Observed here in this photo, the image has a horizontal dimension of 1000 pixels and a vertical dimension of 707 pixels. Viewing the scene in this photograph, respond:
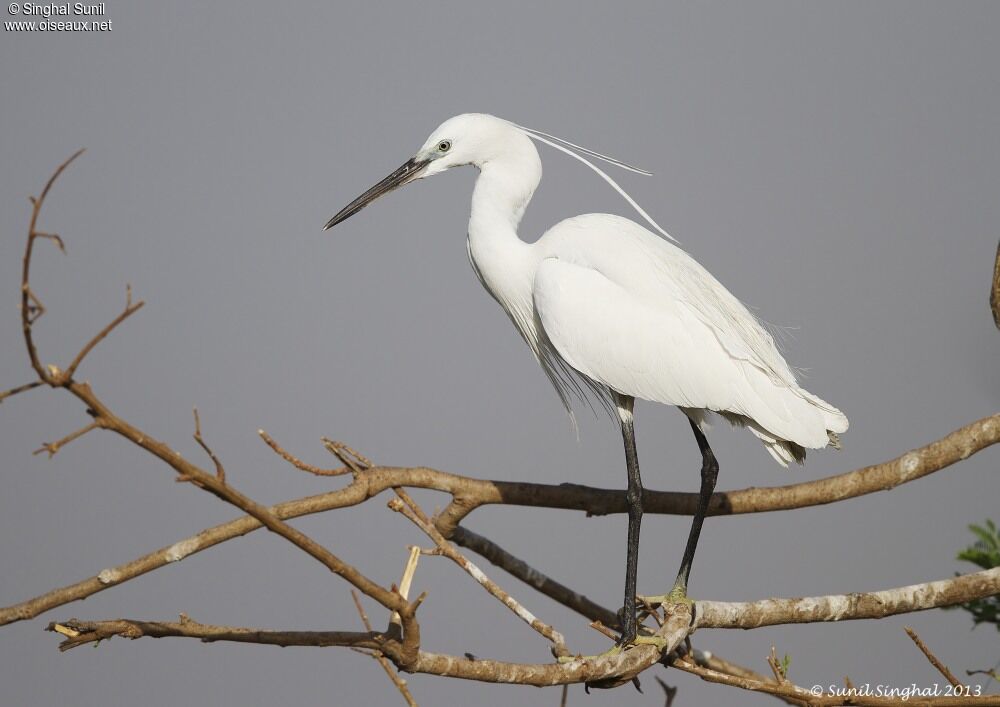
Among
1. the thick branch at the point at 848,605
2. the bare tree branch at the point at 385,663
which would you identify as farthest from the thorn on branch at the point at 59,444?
the thick branch at the point at 848,605

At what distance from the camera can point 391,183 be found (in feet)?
9.65

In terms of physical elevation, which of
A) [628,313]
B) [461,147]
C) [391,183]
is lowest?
[628,313]

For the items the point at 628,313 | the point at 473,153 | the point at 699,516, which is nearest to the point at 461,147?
the point at 473,153

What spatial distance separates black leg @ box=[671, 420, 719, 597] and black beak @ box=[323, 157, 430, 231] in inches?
47.2

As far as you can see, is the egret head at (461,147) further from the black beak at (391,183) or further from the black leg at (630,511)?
the black leg at (630,511)

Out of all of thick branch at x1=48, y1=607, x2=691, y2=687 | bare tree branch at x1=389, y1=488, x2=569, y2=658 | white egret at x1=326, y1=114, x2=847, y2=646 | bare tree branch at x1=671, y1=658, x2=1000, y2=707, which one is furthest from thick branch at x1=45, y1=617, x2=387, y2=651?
white egret at x1=326, y1=114, x2=847, y2=646

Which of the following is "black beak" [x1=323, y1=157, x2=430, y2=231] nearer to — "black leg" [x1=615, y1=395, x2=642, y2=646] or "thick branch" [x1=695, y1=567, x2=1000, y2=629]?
"black leg" [x1=615, y1=395, x2=642, y2=646]

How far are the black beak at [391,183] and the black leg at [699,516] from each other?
120cm

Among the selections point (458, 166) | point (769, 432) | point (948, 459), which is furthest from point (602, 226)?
point (948, 459)

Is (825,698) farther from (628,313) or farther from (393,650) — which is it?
(628,313)

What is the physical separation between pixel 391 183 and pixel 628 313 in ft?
2.70

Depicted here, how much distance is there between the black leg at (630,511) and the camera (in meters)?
2.53

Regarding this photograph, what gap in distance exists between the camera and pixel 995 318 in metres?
2.57

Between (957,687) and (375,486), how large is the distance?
4.57ft
